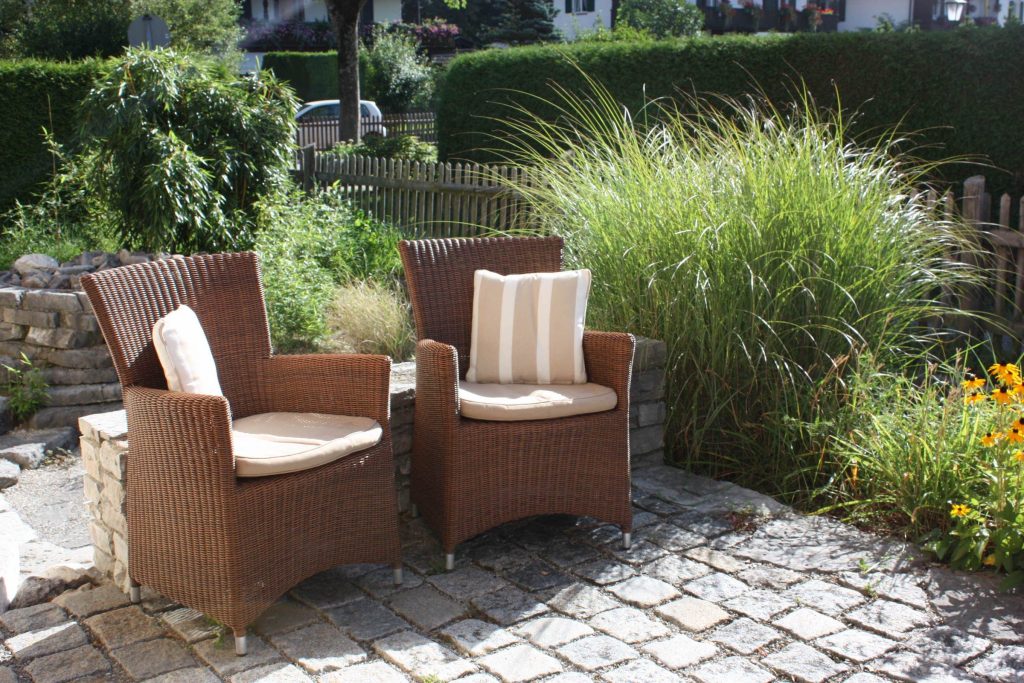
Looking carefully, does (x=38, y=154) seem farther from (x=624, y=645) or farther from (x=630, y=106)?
(x=624, y=645)

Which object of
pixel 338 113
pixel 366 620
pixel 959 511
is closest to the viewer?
pixel 366 620

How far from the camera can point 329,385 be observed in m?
3.32

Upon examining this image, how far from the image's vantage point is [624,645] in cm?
291

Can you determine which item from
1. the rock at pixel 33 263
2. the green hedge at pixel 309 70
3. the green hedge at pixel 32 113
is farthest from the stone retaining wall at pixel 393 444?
the green hedge at pixel 309 70

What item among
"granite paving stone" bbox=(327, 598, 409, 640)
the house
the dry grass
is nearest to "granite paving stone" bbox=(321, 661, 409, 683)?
"granite paving stone" bbox=(327, 598, 409, 640)

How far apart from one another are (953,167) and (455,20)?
33320mm

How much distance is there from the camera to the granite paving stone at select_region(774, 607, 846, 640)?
9.73 feet

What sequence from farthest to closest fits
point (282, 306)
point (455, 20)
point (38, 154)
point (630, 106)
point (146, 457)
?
point (455, 20) → point (630, 106) → point (38, 154) → point (282, 306) → point (146, 457)

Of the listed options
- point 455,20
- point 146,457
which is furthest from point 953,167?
point 455,20

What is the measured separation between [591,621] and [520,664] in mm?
332

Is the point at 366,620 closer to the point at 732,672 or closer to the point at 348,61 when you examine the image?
the point at 732,672

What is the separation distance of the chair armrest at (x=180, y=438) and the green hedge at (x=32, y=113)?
6.92m

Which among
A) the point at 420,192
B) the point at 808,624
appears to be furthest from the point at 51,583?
the point at 420,192

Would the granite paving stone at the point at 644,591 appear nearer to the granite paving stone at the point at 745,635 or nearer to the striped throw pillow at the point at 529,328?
the granite paving stone at the point at 745,635
